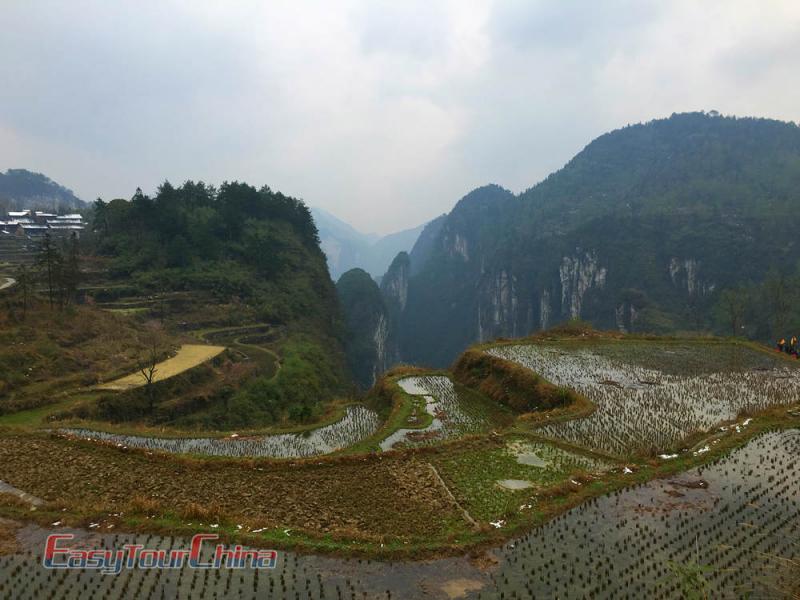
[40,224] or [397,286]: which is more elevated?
[40,224]

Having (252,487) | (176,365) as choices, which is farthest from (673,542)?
(176,365)

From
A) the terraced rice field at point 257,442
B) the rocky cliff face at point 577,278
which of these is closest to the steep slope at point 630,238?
the rocky cliff face at point 577,278

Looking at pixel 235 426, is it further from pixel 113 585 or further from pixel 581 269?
pixel 581 269

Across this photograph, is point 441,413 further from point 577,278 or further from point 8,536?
point 577,278

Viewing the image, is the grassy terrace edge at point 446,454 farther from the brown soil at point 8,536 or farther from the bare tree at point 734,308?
the bare tree at point 734,308

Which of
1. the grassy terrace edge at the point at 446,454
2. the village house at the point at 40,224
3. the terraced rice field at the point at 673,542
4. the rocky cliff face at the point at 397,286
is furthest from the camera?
the rocky cliff face at the point at 397,286

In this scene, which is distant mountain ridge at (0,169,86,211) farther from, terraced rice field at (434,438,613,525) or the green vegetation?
terraced rice field at (434,438,613,525)

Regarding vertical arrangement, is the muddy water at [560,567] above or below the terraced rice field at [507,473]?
above
